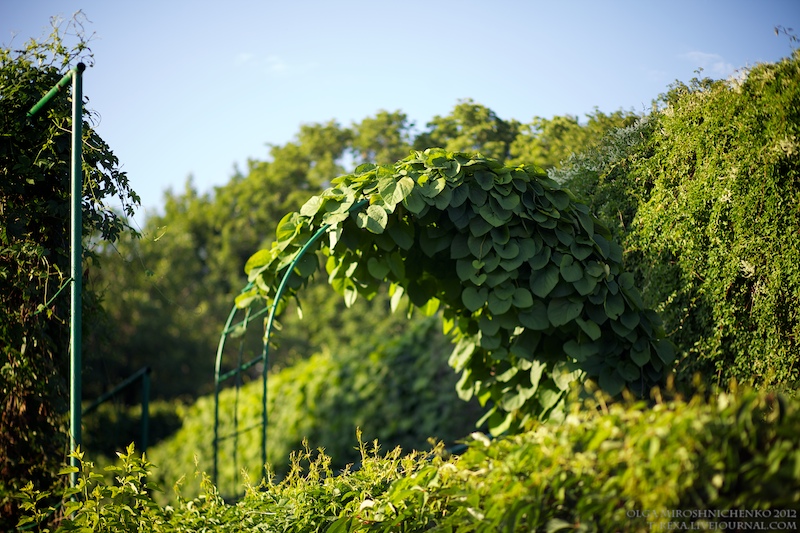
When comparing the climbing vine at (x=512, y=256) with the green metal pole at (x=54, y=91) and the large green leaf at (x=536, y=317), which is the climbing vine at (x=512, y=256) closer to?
the large green leaf at (x=536, y=317)

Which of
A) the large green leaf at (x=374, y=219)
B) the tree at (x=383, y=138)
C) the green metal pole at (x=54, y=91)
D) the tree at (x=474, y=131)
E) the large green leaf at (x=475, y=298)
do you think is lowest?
the large green leaf at (x=475, y=298)

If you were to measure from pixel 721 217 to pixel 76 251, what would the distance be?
265cm

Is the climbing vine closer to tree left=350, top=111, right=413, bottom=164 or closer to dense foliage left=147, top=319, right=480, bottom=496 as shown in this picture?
tree left=350, top=111, right=413, bottom=164

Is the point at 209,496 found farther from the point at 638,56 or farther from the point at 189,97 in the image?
the point at 189,97

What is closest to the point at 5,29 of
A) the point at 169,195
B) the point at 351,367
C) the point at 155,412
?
the point at 351,367

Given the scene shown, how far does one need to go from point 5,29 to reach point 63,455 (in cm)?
196

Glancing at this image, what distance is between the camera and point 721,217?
110 inches

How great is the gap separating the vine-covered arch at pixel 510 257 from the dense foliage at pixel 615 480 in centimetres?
78

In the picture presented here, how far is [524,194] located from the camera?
2834 millimetres

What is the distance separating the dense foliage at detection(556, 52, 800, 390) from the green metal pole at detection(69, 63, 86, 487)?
7.79 feet

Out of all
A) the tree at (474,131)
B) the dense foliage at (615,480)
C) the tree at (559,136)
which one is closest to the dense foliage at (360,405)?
the tree at (474,131)

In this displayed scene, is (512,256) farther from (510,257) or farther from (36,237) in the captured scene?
(36,237)

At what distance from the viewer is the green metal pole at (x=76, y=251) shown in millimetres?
2699

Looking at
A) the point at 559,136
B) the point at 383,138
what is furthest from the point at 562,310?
the point at 383,138
